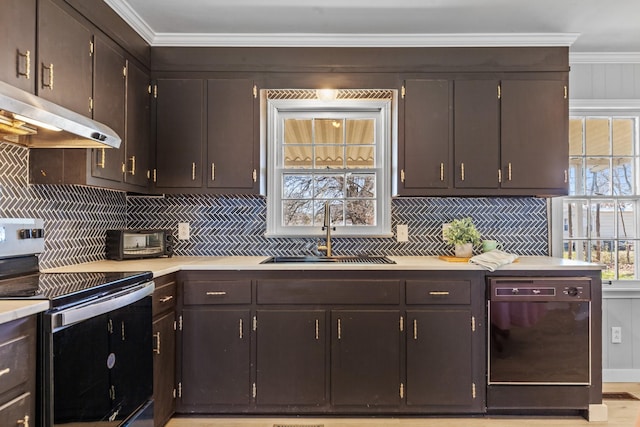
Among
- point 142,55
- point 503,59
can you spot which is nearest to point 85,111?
point 142,55

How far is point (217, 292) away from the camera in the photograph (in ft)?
8.14

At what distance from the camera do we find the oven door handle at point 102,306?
1435 mm

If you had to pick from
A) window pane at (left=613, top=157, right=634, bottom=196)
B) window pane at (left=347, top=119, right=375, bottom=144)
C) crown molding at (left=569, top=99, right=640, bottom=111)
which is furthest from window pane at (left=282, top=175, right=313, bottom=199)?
window pane at (left=613, top=157, right=634, bottom=196)

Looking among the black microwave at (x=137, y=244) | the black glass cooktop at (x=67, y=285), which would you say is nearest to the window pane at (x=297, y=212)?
the black microwave at (x=137, y=244)

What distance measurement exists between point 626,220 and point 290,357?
9.06ft

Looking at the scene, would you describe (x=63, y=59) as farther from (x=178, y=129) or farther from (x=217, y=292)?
(x=217, y=292)

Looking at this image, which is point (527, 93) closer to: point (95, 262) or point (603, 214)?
point (603, 214)

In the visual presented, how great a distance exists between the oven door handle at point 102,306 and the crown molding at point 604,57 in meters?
3.37

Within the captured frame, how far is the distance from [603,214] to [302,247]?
2341mm

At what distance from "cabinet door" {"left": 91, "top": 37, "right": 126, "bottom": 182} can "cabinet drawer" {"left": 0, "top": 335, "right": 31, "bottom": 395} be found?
1072 millimetres

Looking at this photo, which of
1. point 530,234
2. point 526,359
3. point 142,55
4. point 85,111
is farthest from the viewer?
point 530,234

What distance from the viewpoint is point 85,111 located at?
2.07 m

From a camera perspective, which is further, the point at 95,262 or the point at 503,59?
the point at 503,59

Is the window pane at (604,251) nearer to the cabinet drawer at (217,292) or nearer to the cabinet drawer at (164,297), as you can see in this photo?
the cabinet drawer at (217,292)
